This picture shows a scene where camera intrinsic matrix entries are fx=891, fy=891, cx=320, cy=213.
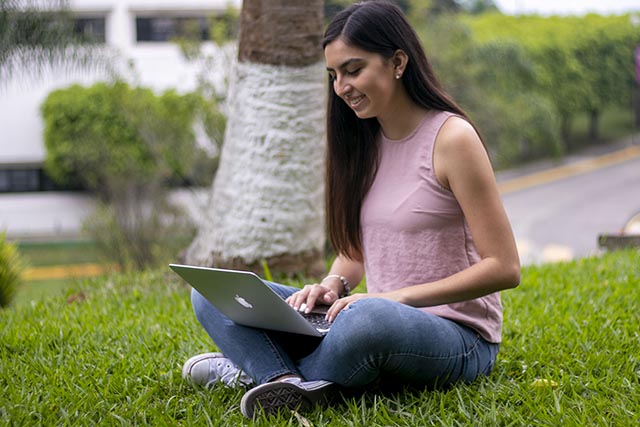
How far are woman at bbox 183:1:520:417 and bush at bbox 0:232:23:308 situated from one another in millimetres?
3547

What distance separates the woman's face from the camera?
9.87ft

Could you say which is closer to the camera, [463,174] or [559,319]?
[463,174]

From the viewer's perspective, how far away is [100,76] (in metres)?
20.3

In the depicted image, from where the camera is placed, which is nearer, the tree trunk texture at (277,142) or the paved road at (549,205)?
the tree trunk texture at (277,142)

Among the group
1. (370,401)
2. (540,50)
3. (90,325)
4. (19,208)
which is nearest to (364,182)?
(370,401)

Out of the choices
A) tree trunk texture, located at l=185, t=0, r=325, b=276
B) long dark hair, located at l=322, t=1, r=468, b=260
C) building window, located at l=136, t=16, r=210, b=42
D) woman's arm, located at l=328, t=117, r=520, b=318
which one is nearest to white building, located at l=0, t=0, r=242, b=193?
building window, located at l=136, t=16, r=210, b=42

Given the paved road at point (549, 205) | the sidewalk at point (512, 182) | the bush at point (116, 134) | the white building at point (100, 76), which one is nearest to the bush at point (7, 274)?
the bush at point (116, 134)

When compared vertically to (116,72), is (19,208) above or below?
below

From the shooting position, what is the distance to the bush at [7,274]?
6387mm

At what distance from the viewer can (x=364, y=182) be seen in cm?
326

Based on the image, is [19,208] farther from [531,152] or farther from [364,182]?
[364,182]

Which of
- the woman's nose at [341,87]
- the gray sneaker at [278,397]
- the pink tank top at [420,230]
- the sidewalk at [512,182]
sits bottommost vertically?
the sidewalk at [512,182]

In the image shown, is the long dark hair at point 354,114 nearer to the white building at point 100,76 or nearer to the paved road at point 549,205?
the paved road at point 549,205

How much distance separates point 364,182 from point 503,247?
23.9 inches
